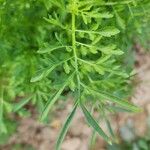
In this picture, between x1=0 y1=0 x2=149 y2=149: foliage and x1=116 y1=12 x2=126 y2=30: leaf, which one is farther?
x1=116 y1=12 x2=126 y2=30: leaf

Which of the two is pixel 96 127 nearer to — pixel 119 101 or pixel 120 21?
pixel 119 101

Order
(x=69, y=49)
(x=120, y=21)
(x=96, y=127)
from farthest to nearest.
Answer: (x=120, y=21) → (x=69, y=49) → (x=96, y=127)

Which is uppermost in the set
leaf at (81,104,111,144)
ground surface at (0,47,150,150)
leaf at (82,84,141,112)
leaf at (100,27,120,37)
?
leaf at (100,27,120,37)

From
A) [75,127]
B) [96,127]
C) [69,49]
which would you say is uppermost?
[69,49]

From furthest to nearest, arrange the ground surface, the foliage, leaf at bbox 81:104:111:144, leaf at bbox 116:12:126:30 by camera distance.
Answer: the ground surface → leaf at bbox 116:12:126:30 → the foliage → leaf at bbox 81:104:111:144

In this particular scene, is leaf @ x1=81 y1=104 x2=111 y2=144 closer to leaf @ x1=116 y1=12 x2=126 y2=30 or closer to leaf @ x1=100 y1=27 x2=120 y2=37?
leaf @ x1=100 y1=27 x2=120 y2=37

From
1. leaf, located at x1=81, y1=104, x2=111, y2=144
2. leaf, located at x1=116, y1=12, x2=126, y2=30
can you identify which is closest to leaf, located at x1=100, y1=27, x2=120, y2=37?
leaf, located at x1=116, y1=12, x2=126, y2=30

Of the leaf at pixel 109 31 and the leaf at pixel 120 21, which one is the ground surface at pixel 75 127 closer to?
the leaf at pixel 120 21

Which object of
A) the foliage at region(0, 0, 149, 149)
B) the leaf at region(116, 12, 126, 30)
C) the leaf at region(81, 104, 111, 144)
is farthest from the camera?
the leaf at region(116, 12, 126, 30)

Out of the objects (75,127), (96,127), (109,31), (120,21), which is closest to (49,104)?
(96,127)
